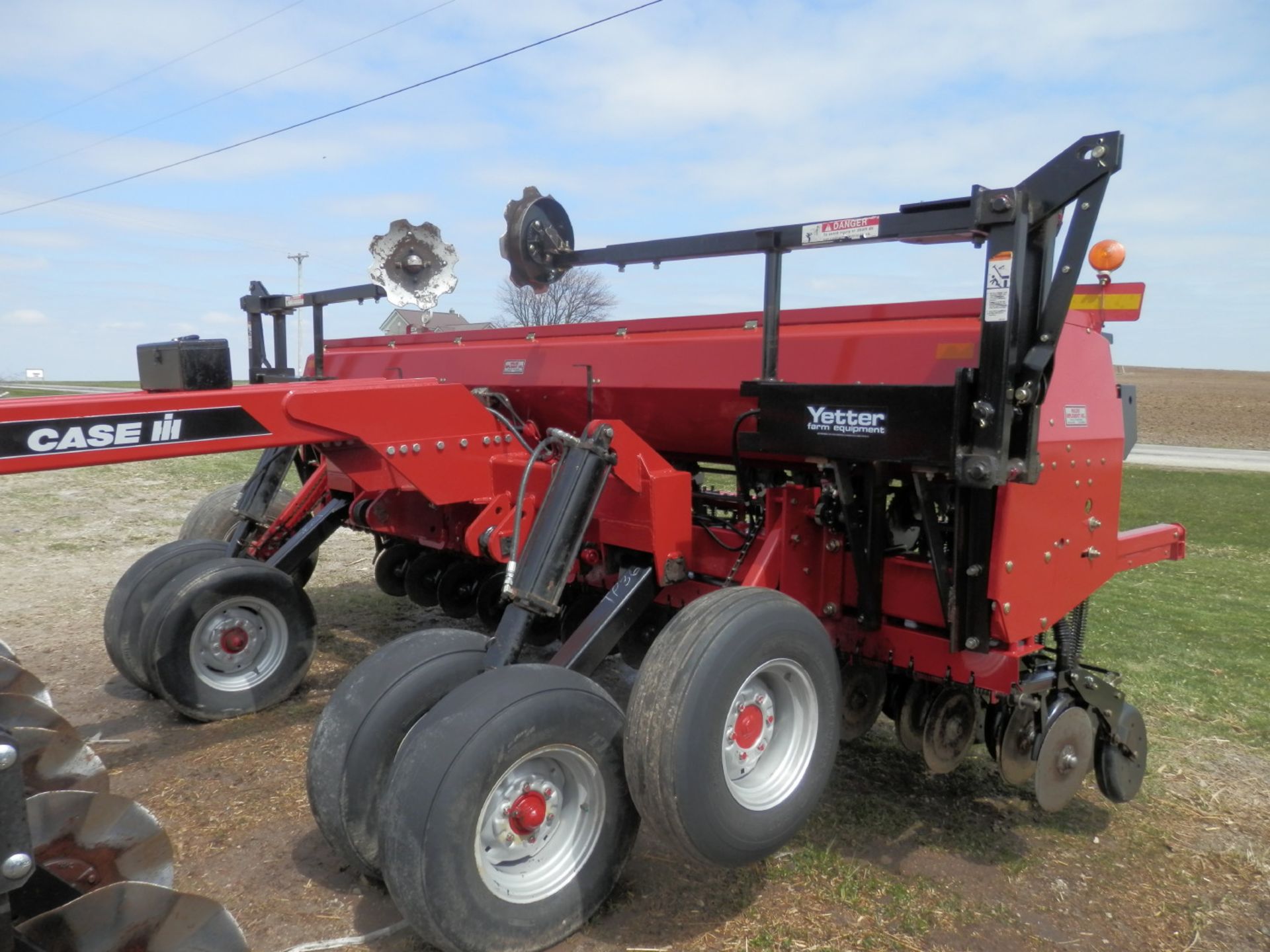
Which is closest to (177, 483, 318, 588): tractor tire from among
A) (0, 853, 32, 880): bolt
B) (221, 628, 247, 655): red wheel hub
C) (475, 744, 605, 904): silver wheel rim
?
(221, 628, 247, 655): red wheel hub

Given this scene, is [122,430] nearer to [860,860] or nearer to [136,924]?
[136,924]

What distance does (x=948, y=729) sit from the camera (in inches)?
143

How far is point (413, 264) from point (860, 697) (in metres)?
2.87

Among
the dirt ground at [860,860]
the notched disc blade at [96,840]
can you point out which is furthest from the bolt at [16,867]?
the dirt ground at [860,860]

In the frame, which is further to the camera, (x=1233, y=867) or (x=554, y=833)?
(x=1233, y=867)

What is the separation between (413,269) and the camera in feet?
15.7

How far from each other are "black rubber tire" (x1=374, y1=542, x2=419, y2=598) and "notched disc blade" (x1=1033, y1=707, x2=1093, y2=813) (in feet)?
11.5

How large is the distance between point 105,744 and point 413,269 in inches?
98.6

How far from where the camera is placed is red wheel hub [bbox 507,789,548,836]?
2.59m

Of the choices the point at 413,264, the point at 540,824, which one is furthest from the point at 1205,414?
the point at 540,824

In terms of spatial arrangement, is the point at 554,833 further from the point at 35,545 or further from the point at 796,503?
the point at 35,545

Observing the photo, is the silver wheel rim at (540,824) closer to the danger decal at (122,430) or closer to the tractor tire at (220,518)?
the danger decal at (122,430)

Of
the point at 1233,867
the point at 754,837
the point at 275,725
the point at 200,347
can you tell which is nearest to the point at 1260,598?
the point at 1233,867

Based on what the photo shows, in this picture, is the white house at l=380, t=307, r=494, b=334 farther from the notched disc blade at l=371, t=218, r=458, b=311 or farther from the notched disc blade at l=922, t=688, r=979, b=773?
the notched disc blade at l=922, t=688, r=979, b=773
